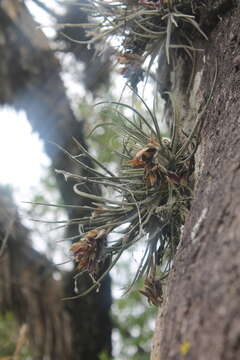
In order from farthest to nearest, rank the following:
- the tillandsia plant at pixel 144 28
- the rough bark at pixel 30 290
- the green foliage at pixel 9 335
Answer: the green foliage at pixel 9 335, the rough bark at pixel 30 290, the tillandsia plant at pixel 144 28

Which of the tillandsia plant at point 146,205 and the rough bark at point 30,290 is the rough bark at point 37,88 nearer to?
the rough bark at point 30,290

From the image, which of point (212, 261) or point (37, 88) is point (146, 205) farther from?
point (37, 88)

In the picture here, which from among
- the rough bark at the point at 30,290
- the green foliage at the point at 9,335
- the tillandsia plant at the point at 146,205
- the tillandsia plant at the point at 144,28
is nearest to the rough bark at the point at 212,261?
the tillandsia plant at the point at 146,205

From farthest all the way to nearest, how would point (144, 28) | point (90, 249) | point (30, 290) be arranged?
point (30, 290) < point (144, 28) < point (90, 249)

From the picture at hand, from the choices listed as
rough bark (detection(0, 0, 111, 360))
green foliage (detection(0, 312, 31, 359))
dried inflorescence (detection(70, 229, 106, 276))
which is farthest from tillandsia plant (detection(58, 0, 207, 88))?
green foliage (detection(0, 312, 31, 359))

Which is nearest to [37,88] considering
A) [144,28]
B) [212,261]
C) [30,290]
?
[30,290]

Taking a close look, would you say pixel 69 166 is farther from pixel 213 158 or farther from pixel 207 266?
pixel 207 266
